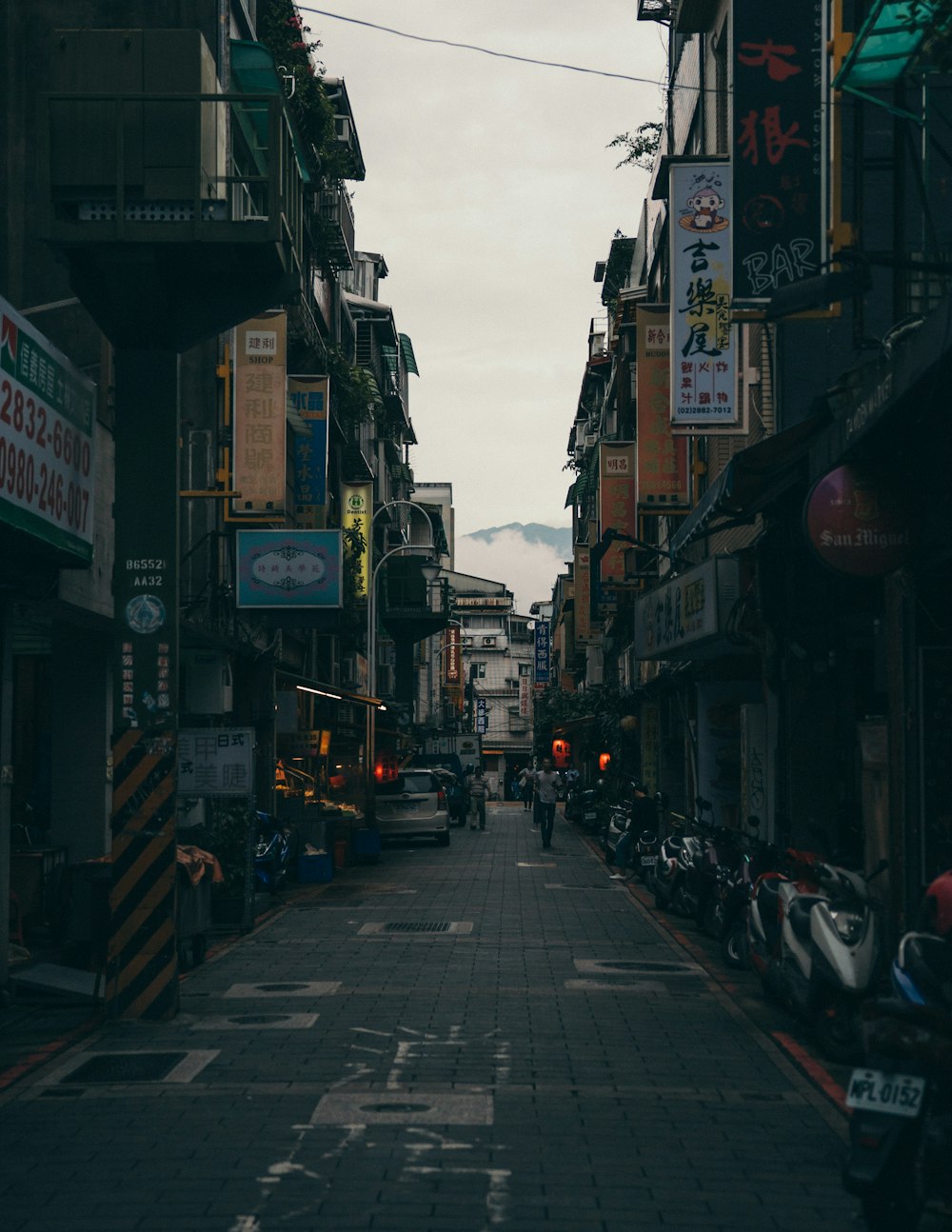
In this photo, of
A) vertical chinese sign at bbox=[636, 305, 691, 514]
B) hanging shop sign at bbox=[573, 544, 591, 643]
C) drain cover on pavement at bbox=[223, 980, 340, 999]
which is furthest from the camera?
hanging shop sign at bbox=[573, 544, 591, 643]

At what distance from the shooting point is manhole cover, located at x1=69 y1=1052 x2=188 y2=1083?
9.78 metres

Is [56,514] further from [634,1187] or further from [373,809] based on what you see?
[373,809]

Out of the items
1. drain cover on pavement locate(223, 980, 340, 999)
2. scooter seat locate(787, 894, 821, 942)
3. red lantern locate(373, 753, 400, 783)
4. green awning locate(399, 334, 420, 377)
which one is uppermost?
green awning locate(399, 334, 420, 377)

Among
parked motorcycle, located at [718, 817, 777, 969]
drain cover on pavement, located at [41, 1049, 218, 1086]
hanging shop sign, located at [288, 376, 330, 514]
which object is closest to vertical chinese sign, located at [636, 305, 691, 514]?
hanging shop sign, located at [288, 376, 330, 514]

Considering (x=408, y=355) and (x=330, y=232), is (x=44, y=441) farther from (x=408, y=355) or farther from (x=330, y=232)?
(x=408, y=355)

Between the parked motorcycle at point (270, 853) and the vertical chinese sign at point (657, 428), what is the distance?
8.13m

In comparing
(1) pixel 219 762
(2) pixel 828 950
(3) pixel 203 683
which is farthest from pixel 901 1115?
(3) pixel 203 683

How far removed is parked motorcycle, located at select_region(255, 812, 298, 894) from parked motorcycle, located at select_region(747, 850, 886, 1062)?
11367 mm

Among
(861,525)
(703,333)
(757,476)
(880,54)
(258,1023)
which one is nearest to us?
(880,54)

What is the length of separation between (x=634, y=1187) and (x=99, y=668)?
11935 millimetres

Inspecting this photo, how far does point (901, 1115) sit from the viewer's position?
5820 millimetres

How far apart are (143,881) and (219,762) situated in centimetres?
369

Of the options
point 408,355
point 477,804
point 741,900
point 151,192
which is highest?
point 408,355

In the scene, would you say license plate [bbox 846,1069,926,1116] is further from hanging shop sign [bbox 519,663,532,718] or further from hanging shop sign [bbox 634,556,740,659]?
hanging shop sign [bbox 519,663,532,718]
